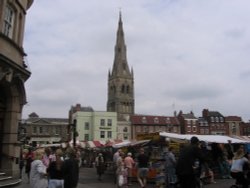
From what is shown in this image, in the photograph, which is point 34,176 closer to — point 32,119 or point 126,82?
point 32,119

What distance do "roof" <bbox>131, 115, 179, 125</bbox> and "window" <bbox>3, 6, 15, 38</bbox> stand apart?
6993 cm

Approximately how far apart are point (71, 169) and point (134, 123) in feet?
255

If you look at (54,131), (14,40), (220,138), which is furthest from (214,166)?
(54,131)

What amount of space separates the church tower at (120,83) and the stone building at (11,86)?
88966 mm

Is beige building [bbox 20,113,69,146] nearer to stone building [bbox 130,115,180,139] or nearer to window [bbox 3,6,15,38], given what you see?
stone building [bbox 130,115,180,139]

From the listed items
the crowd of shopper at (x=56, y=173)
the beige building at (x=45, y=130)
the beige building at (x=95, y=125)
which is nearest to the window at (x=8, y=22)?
the crowd of shopper at (x=56, y=173)

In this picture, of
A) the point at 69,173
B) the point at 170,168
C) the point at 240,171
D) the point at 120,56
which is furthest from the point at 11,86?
the point at 120,56

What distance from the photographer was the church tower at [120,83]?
367ft

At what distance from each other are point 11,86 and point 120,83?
9937cm

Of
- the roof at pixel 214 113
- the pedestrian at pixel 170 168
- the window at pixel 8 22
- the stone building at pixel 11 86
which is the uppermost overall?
the roof at pixel 214 113

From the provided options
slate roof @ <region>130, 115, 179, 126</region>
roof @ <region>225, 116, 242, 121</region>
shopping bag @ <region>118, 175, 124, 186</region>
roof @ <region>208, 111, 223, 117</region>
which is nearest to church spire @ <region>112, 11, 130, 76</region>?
slate roof @ <region>130, 115, 179, 126</region>

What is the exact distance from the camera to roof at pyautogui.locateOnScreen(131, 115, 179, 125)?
86.7 m

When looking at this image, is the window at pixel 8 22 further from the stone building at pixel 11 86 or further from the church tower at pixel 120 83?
the church tower at pixel 120 83

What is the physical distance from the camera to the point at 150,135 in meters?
22.9
